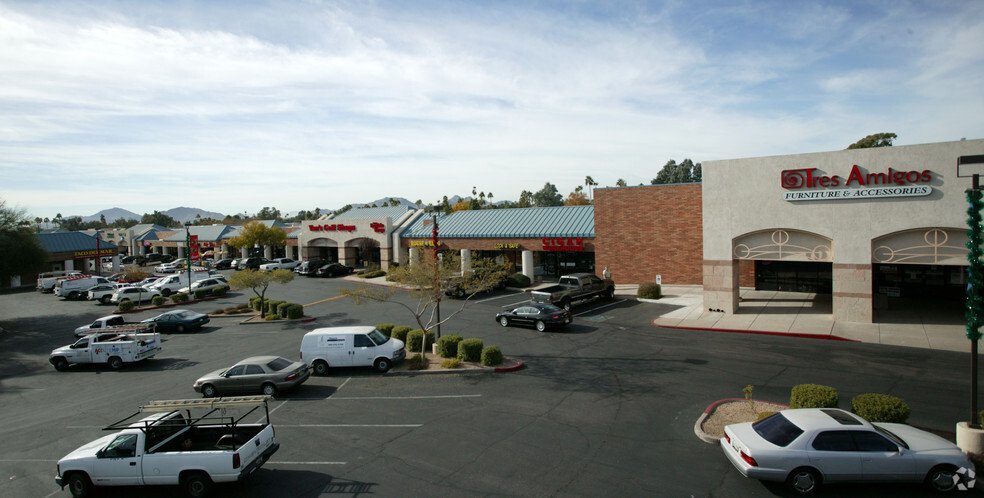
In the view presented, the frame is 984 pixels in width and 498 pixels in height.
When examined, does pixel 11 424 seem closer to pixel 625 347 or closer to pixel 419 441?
pixel 419 441

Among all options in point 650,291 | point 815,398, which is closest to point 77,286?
point 650,291

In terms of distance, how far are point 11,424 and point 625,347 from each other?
2207cm

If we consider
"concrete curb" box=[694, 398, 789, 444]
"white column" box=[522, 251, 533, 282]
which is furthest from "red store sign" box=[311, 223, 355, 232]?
"concrete curb" box=[694, 398, 789, 444]

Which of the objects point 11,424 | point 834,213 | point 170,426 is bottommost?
point 11,424

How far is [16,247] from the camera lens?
38.7 m

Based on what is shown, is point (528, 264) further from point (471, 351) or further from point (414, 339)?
point (471, 351)

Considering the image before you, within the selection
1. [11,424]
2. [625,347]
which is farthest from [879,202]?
[11,424]

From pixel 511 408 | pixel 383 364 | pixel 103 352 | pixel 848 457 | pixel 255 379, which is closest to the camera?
pixel 848 457

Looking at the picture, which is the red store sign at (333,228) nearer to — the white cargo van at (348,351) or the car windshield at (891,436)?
the white cargo van at (348,351)

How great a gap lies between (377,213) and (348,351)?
40.6 m

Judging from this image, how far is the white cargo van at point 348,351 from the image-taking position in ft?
66.1

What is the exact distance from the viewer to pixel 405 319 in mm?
30156

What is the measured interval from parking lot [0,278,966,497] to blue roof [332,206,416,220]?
29.7m

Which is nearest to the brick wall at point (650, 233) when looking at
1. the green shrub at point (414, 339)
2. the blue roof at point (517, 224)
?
the blue roof at point (517, 224)
